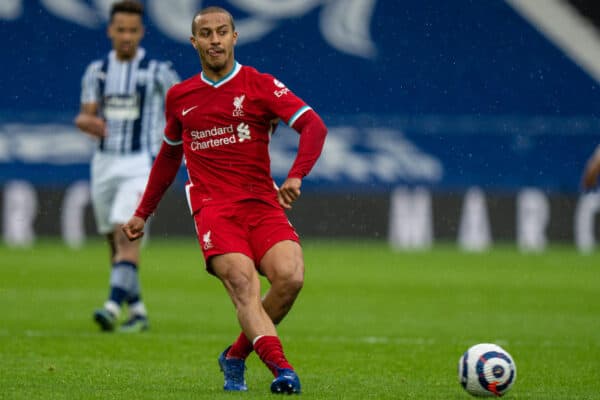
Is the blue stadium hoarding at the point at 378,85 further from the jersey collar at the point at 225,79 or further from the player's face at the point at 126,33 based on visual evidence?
the jersey collar at the point at 225,79

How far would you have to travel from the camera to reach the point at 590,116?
982 inches

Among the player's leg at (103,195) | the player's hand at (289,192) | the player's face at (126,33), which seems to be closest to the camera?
the player's hand at (289,192)

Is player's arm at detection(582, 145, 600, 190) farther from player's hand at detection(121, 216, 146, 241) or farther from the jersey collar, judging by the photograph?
player's hand at detection(121, 216, 146, 241)

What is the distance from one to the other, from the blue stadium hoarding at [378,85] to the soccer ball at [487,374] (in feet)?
53.6

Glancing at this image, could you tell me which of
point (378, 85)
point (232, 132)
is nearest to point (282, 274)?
point (232, 132)

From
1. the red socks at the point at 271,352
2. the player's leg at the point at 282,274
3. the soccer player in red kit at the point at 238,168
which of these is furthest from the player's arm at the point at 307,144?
the red socks at the point at 271,352

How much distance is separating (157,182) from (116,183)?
10.0 ft

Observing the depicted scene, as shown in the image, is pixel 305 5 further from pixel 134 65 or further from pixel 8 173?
pixel 134 65

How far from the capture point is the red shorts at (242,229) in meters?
6.18

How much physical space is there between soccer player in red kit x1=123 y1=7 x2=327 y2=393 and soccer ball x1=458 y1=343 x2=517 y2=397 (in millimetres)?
872

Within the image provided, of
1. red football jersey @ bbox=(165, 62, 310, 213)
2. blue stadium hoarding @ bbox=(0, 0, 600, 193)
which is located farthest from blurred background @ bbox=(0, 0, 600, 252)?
red football jersey @ bbox=(165, 62, 310, 213)

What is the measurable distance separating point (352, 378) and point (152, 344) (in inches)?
78.2

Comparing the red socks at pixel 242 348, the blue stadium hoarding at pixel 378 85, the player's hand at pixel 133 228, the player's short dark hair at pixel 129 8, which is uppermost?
the blue stadium hoarding at pixel 378 85

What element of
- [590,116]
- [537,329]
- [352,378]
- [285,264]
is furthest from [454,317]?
[590,116]
